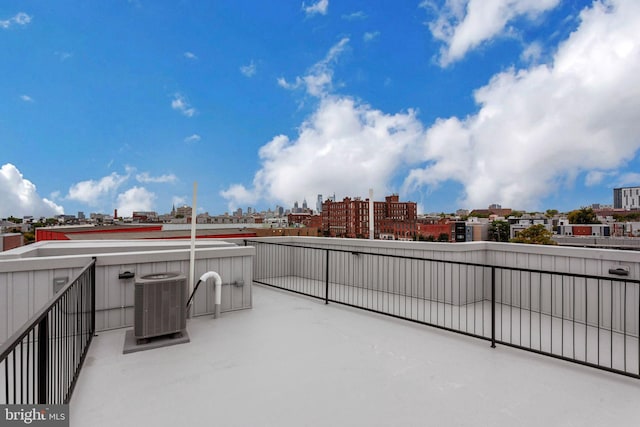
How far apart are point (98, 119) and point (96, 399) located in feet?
142

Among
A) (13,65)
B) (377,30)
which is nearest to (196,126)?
(13,65)

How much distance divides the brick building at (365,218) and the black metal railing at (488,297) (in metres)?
60.3

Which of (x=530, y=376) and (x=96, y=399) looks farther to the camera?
(x=530, y=376)

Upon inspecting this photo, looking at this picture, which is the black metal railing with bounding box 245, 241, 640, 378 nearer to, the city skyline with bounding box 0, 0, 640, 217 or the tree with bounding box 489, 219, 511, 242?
the city skyline with bounding box 0, 0, 640, 217

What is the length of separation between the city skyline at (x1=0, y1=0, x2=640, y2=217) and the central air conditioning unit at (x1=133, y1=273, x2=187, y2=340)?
10785mm

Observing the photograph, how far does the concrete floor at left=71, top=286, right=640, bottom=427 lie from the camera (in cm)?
231

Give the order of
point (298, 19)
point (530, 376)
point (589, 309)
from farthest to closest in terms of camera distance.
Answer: point (298, 19) → point (589, 309) → point (530, 376)

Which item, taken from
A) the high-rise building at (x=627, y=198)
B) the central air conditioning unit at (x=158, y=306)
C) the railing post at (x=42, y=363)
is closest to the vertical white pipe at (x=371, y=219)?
the central air conditioning unit at (x=158, y=306)

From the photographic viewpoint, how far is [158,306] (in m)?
3.60

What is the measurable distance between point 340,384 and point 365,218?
75.2 m

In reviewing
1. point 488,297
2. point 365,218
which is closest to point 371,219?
point 488,297

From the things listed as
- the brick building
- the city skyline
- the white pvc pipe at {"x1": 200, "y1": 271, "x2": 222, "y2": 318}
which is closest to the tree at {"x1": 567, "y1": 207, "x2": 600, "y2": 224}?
the city skyline

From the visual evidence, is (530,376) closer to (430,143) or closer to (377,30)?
(377,30)

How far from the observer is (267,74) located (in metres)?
42.3
